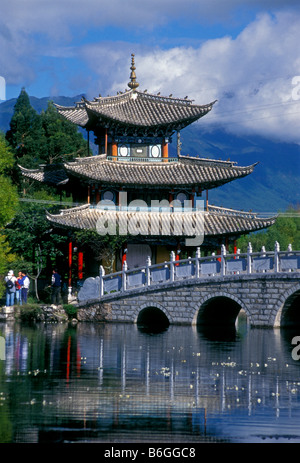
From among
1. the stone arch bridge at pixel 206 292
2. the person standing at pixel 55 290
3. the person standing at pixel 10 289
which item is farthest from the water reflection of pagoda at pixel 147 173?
the person standing at pixel 10 289

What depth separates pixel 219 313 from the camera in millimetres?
33594

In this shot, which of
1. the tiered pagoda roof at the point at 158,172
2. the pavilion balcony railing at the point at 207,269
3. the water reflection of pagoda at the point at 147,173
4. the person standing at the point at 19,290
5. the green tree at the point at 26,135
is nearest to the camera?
the pavilion balcony railing at the point at 207,269

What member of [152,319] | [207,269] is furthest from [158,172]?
[207,269]

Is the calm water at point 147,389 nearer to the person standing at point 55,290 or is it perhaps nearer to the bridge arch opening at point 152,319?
the bridge arch opening at point 152,319

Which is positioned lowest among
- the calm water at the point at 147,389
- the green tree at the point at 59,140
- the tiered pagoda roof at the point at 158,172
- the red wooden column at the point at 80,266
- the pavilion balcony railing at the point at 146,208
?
the calm water at the point at 147,389

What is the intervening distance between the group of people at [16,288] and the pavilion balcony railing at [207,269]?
2938 mm

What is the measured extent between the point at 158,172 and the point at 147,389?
74.6 ft

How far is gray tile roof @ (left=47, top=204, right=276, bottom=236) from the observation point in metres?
36.9

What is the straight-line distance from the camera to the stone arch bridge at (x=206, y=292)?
29266 millimetres

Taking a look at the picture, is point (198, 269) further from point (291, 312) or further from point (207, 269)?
point (291, 312)

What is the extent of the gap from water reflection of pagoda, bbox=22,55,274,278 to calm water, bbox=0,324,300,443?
11645 millimetres

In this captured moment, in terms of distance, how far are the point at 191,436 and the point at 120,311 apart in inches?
756

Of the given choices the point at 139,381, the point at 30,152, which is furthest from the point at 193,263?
the point at 30,152
